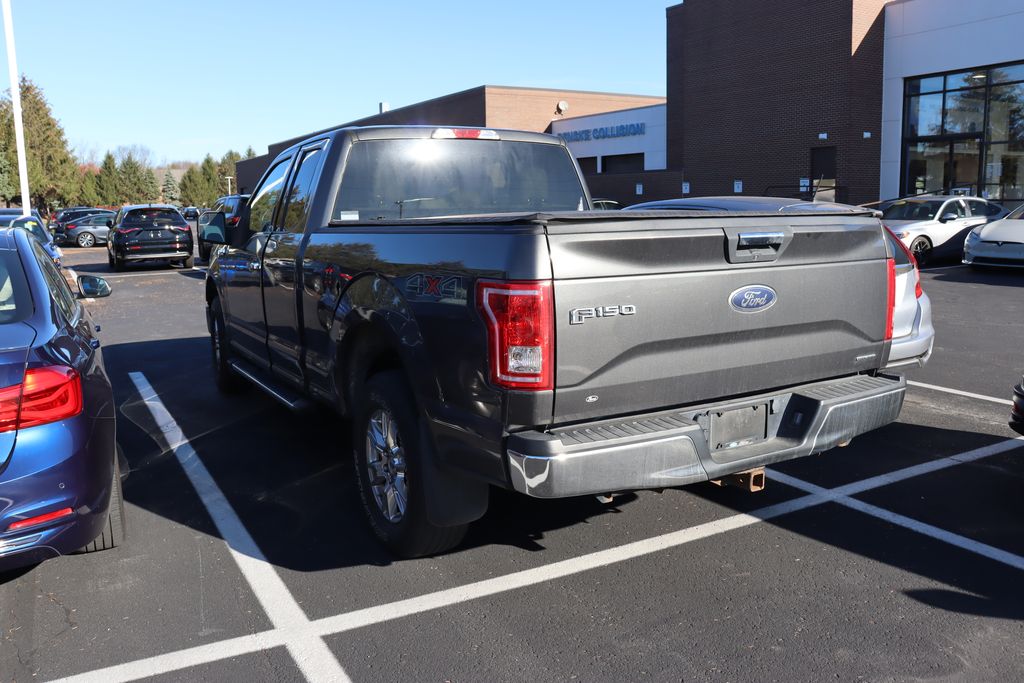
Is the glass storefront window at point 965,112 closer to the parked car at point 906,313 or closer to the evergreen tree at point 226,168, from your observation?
the parked car at point 906,313

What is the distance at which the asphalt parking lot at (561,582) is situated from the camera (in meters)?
3.33

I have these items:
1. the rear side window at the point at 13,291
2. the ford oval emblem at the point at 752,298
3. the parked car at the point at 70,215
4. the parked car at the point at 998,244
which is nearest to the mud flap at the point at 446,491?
the ford oval emblem at the point at 752,298

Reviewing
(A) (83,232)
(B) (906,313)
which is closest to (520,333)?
(B) (906,313)

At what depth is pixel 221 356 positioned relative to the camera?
7.79m

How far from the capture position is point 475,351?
342cm

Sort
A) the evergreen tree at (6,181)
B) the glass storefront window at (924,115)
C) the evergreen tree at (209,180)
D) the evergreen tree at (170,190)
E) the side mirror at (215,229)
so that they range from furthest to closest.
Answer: the evergreen tree at (170,190) < the evergreen tree at (209,180) < the evergreen tree at (6,181) < the glass storefront window at (924,115) < the side mirror at (215,229)

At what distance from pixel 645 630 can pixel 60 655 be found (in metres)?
2.28

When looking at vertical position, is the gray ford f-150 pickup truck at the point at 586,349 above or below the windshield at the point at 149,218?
below

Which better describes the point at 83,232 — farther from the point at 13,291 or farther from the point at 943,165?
the point at 13,291

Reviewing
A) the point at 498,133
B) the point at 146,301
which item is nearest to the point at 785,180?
the point at 146,301

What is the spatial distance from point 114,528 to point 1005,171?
27570mm

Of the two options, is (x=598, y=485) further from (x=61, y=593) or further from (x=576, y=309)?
(x=61, y=593)

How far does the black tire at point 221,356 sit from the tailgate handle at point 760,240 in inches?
197

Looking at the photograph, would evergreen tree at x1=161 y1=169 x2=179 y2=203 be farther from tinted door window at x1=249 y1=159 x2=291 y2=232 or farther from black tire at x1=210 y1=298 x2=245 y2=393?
tinted door window at x1=249 y1=159 x2=291 y2=232
